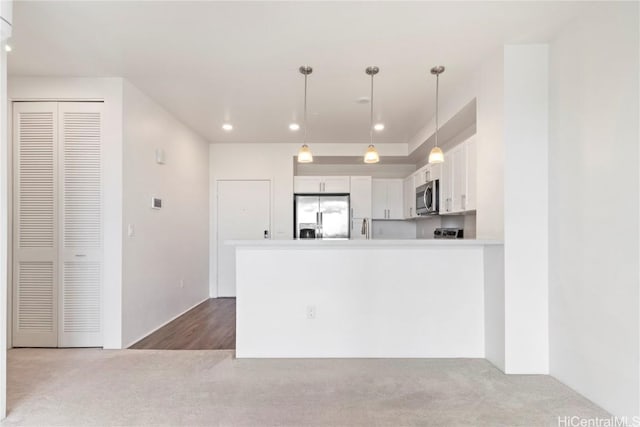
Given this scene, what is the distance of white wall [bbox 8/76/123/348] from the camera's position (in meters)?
3.21

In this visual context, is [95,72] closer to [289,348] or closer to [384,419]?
[289,348]

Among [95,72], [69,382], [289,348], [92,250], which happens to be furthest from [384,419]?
[95,72]

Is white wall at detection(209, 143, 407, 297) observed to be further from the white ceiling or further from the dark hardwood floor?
the white ceiling

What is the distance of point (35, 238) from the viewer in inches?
129

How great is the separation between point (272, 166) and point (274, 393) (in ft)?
13.0


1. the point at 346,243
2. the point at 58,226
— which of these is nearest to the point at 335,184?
the point at 346,243

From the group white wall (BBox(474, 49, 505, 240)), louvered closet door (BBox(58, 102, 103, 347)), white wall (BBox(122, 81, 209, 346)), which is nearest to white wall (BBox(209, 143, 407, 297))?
white wall (BBox(122, 81, 209, 346))

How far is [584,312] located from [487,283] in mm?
721

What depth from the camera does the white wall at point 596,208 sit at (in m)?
1.94

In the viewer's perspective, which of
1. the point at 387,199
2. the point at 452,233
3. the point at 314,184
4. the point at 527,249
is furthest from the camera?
the point at 387,199

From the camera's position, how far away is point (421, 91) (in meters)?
3.57

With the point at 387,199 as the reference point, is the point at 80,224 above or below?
below

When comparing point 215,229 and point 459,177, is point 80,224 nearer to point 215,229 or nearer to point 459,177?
point 215,229

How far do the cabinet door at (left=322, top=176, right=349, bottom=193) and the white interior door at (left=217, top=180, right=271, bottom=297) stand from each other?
0.93 metres
